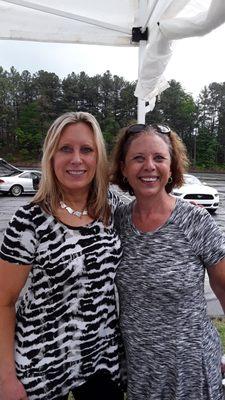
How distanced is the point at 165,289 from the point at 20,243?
1.87 feet

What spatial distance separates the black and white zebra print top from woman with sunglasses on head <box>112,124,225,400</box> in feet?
0.30

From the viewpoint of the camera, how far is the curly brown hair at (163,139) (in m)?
1.68

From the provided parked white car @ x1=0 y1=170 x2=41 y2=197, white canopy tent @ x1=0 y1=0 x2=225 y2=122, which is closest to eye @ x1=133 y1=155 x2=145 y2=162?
white canopy tent @ x1=0 y1=0 x2=225 y2=122

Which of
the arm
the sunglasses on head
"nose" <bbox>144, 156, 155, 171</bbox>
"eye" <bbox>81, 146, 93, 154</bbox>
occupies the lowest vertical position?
the arm

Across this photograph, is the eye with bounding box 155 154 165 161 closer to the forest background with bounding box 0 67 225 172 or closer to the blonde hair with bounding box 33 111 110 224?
the blonde hair with bounding box 33 111 110 224

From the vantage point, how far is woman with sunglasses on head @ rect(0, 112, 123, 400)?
1.49m

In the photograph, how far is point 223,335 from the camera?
3.74 m

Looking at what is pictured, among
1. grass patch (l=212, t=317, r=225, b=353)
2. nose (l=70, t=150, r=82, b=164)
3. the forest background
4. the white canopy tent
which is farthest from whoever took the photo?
the forest background

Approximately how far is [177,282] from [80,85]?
200ft

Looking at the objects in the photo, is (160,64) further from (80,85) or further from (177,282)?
(80,85)

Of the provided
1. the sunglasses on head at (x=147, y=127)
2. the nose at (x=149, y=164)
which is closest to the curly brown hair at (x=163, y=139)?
the sunglasses on head at (x=147, y=127)

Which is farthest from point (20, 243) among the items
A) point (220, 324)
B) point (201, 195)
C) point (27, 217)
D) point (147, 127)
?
point (201, 195)

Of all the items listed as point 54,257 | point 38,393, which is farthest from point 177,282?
point 38,393

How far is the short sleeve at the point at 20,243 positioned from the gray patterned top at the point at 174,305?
1.22ft
